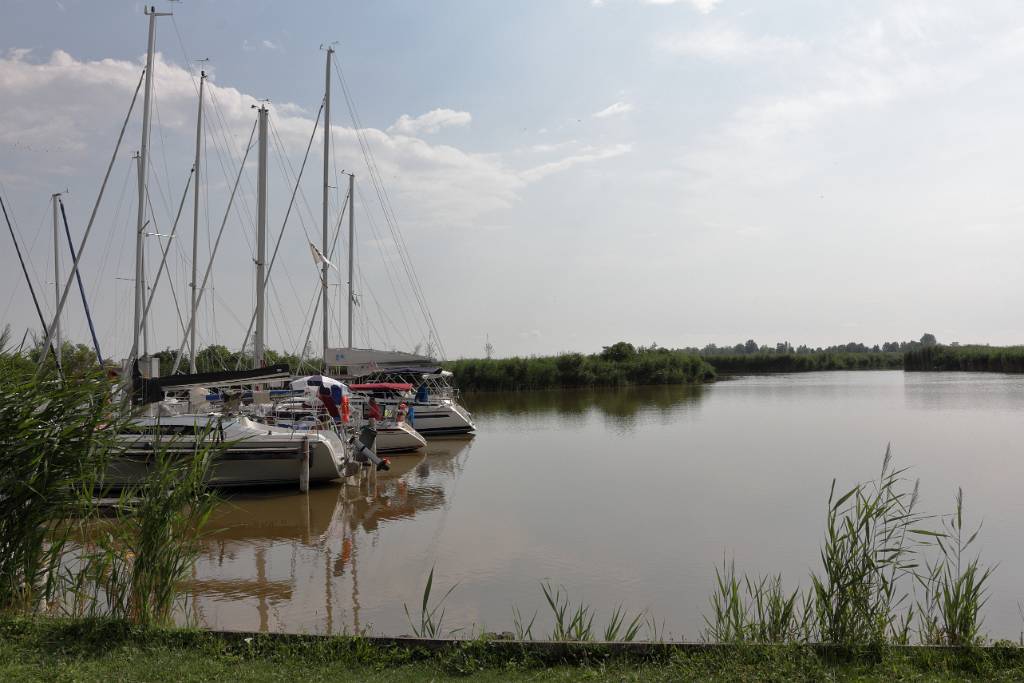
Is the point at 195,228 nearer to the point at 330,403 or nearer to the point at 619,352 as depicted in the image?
the point at 330,403

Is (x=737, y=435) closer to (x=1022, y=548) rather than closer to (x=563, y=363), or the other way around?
(x=1022, y=548)

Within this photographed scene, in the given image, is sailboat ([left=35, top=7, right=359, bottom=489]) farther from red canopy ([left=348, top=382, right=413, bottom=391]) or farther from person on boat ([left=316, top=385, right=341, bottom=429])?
red canopy ([left=348, top=382, right=413, bottom=391])

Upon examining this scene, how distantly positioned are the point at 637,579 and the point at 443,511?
596 cm

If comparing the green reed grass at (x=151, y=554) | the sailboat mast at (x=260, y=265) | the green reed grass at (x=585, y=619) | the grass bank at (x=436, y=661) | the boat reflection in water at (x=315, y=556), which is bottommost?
the boat reflection in water at (x=315, y=556)

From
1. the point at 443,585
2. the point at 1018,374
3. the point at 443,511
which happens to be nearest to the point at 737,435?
the point at 443,511

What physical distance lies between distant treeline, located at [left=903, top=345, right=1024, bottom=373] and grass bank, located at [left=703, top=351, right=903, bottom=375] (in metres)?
10.4

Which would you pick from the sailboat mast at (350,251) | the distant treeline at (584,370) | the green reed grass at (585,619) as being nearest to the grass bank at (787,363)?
the distant treeline at (584,370)

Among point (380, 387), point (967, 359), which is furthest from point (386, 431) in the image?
point (967, 359)

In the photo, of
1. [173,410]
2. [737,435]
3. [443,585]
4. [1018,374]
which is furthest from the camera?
[1018,374]

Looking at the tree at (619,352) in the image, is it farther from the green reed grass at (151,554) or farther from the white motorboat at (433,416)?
the green reed grass at (151,554)

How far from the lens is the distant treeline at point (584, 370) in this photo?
179ft

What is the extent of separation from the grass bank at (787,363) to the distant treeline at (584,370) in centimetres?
1933

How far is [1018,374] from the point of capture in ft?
204

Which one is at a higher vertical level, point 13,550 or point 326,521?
point 13,550
